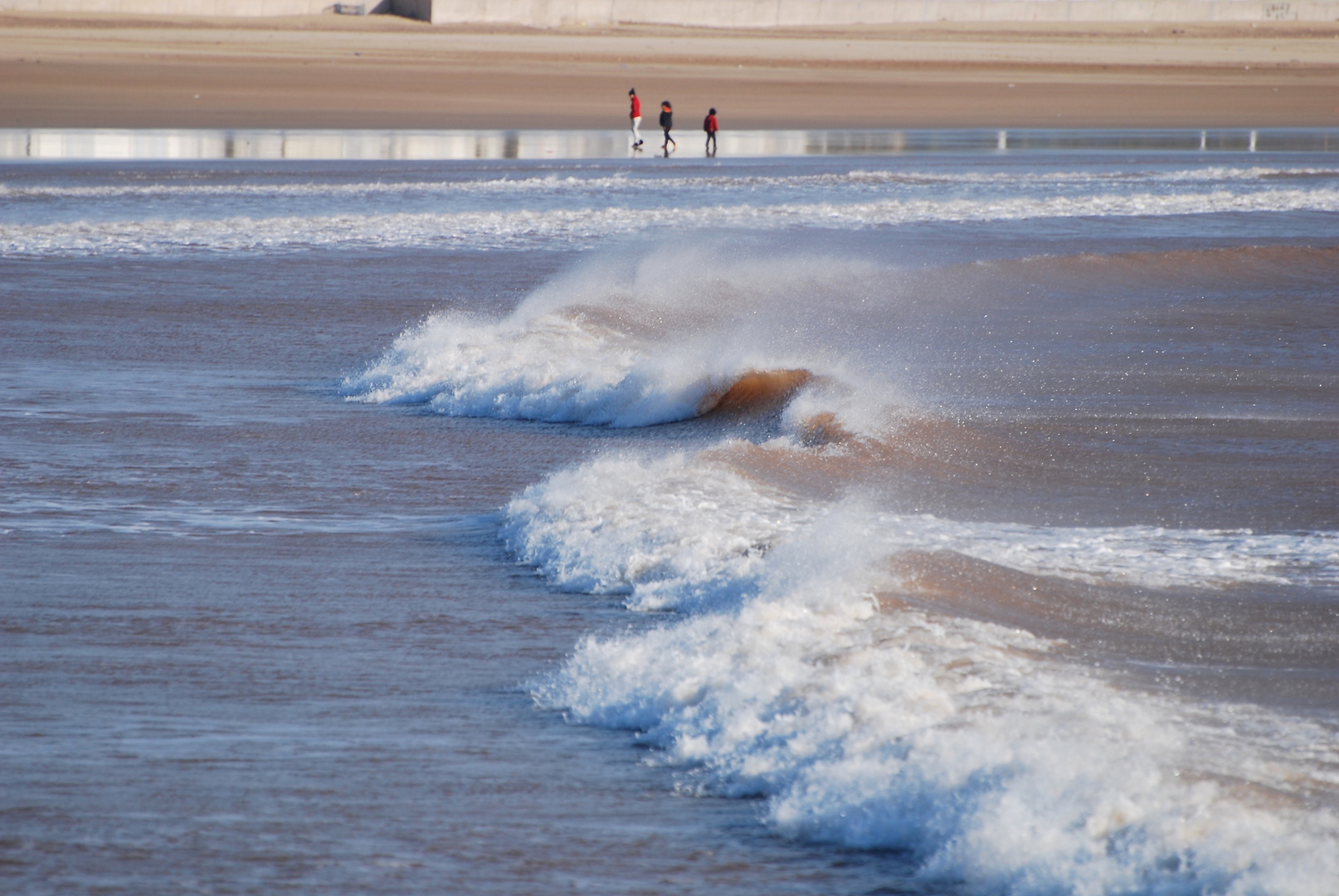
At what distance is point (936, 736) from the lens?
468cm

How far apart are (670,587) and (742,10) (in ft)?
249

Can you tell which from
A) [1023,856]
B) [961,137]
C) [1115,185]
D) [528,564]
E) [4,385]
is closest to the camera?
[1023,856]

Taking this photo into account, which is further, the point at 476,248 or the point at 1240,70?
the point at 1240,70

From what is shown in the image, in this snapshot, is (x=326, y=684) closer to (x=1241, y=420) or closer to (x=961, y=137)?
(x=1241, y=420)

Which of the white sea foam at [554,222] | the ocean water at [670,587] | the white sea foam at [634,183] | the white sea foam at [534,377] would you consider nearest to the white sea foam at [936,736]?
the ocean water at [670,587]

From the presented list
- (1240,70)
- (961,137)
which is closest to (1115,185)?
(961,137)

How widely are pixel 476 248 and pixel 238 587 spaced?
42.3 ft

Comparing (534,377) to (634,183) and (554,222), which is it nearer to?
(554,222)

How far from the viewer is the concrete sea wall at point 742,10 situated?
6819 cm

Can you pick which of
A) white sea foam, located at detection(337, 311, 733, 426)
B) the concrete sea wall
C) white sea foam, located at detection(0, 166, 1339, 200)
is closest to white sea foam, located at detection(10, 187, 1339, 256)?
white sea foam, located at detection(0, 166, 1339, 200)

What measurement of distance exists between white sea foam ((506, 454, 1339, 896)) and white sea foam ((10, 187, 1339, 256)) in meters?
13.4

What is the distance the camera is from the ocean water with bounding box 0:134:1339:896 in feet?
13.9

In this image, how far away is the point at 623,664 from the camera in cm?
543

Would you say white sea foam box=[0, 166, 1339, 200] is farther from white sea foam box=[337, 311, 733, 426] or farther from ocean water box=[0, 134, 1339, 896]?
white sea foam box=[337, 311, 733, 426]
